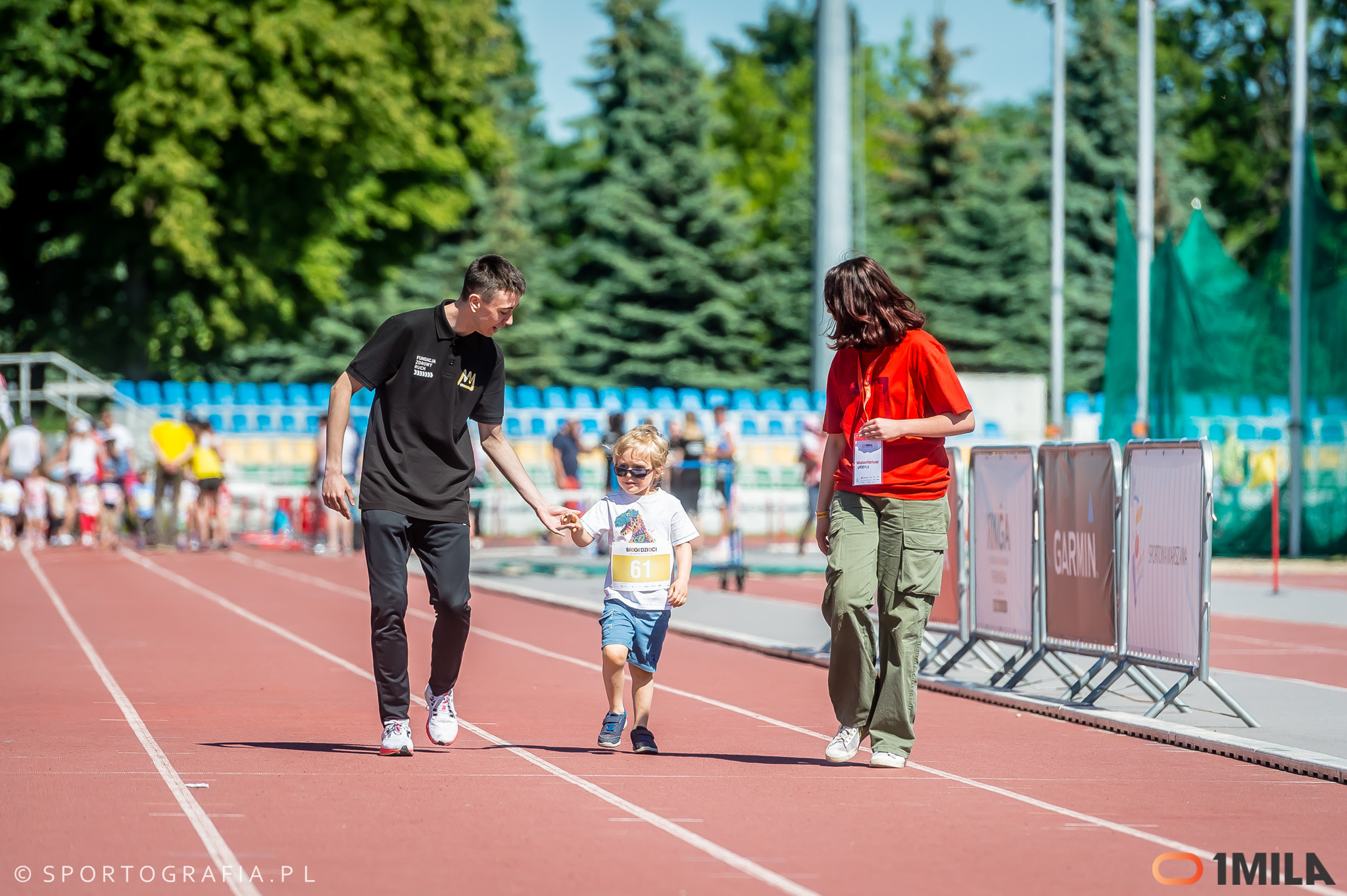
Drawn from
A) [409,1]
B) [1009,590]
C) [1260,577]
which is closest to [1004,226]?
[409,1]

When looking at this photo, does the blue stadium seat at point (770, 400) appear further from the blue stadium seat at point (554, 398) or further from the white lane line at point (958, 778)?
the white lane line at point (958, 778)

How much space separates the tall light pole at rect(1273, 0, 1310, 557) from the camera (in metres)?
24.3

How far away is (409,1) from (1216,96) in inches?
1039

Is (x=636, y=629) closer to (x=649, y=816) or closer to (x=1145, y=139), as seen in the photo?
(x=649, y=816)

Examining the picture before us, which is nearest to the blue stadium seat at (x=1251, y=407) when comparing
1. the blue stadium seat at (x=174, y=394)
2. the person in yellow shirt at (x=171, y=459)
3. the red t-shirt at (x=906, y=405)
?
the person in yellow shirt at (x=171, y=459)

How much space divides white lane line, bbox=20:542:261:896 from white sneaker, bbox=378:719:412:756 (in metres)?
0.89

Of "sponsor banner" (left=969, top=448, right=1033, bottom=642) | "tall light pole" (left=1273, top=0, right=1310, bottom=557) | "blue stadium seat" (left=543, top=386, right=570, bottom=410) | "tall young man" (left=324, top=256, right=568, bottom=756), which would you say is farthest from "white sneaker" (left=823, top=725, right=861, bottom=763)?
"blue stadium seat" (left=543, top=386, right=570, bottom=410)

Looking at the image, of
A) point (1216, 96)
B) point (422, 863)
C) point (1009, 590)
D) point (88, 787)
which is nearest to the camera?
point (422, 863)

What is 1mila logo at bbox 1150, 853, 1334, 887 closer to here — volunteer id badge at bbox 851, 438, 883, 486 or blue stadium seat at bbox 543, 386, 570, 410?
volunteer id badge at bbox 851, 438, 883, 486

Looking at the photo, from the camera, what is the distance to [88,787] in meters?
6.95

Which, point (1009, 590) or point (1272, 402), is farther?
point (1272, 402)

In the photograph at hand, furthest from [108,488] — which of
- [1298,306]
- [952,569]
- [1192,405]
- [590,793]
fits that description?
[590,793]

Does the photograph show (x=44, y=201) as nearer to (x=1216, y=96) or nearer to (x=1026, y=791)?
(x=1216, y=96)

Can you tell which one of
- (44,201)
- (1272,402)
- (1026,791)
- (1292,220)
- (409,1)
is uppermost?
(409,1)
